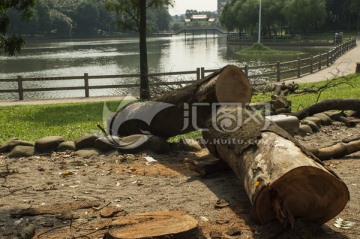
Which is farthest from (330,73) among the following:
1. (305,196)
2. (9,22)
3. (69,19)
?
(69,19)

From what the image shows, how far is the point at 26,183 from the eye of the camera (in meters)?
6.51

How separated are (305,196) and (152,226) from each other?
4.88ft

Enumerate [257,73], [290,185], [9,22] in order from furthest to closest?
[257,73] < [9,22] < [290,185]

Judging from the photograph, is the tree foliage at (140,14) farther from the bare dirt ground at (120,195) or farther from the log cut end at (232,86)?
the bare dirt ground at (120,195)

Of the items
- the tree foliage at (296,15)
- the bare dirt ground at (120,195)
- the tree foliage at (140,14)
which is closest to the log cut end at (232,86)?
the bare dirt ground at (120,195)

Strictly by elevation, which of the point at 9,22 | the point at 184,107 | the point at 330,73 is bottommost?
the point at 330,73

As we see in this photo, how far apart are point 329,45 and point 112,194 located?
58.7m

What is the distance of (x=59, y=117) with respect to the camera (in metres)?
13.6

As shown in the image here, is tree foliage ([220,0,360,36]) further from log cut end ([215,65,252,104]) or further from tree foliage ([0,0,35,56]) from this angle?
log cut end ([215,65,252,104])

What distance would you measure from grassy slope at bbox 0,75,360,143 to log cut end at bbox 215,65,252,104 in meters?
3.67

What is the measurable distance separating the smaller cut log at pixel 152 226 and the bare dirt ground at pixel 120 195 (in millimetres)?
169

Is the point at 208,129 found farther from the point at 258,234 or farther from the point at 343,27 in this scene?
the point at 343,27

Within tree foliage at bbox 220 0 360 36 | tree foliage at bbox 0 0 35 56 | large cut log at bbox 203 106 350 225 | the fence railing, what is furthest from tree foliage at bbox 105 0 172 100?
tree foliage at bbox 220 0 360 36

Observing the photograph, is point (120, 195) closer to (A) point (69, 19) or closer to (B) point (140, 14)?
(B) point (140, 14)
